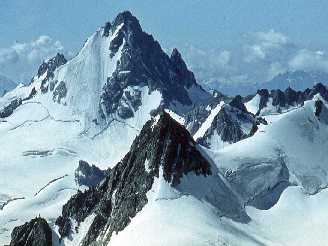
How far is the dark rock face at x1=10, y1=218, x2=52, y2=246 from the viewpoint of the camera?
18500 cm

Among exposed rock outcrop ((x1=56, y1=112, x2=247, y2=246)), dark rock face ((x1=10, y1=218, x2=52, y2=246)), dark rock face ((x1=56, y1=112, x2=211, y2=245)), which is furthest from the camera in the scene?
dark rock face ((x1=10, y1=218, x2=52, y2=246))

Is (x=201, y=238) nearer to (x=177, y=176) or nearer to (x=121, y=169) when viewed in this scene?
(x=177, y=176)

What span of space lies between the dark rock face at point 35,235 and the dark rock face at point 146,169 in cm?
850

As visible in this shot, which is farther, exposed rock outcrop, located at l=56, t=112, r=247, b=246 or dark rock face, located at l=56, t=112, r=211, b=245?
dark rock face, located at l=56, t=112, r=211, b=245

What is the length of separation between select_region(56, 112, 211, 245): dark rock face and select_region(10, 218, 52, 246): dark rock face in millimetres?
8497

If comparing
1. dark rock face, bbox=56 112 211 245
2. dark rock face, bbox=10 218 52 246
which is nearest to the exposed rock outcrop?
dark rock face, bbox=56 112 211 245

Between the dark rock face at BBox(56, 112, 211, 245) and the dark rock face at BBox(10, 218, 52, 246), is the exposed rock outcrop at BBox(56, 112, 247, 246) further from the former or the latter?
the dark rock face at BBox(10, 218, 52, 246)

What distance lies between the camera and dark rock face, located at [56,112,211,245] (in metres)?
184

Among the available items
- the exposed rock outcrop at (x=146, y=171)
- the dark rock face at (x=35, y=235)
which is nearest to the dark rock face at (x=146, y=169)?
the exposed rock outcrop at (x=146, y=171)

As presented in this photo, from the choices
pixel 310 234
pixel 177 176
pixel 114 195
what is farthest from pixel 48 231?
pixel 310 234

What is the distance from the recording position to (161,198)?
182 m

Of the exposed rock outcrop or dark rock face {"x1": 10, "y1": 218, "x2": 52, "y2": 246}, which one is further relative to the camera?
dark rock face {"x1": 10, "y1": 218, "x2": 52, "y2": 246}

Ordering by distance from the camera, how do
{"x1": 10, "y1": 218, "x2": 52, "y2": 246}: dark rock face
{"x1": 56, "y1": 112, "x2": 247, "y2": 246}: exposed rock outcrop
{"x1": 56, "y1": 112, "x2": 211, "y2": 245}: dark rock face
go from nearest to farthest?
{"x1": 56, "y1": 112, "x2": 247, "y2": 246}: exposed rock outcrop < {"x1": 56, "y1": 112, "x2": 211, "y2": 245}: dark rock face < {"x1": 10, "y1": 218, "x2": 52, "y2": 246}: dark rock face

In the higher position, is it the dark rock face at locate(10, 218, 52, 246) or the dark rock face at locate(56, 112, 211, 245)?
the dark rock face at locate(56, 112, 211, 245)
